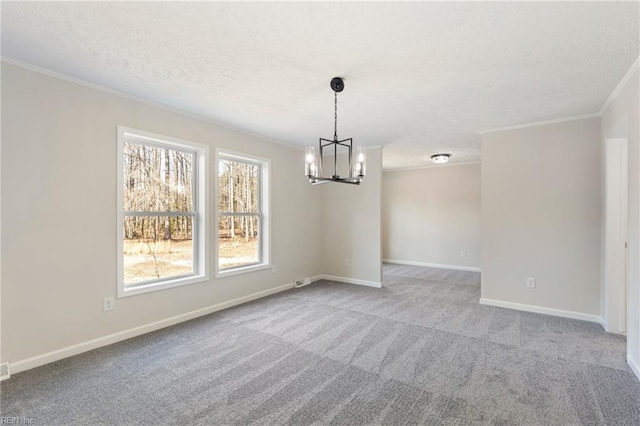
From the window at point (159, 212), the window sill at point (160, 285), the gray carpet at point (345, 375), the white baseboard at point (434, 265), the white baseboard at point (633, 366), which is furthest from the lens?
the white baseboard at point (434, 265)

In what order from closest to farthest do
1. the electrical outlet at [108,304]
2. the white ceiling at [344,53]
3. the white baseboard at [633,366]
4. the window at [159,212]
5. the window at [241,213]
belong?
the white ceiling at [344,53] → the white baseboard at [633,366] → the electrical outlet at [108,304] → the window at [159,212] → the window at [241,213]

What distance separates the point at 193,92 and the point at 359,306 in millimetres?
3366

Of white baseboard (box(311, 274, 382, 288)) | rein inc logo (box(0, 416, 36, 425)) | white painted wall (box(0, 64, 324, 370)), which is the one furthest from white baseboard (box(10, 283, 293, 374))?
white baseboard (box(311, 274, 382, 288))

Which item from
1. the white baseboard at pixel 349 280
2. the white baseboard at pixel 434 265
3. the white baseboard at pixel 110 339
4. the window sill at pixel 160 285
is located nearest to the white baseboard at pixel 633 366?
the white baseboard at pixel 349 280

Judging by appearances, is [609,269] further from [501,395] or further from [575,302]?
[501,395]

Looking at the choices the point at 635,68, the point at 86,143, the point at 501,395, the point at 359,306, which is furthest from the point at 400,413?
the point at 86,143

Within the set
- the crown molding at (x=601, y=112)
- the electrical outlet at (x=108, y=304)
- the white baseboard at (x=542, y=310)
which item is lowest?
the white baseboard at (x=542, y=310)

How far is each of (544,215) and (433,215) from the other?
3.53 m

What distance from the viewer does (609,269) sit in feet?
11.0

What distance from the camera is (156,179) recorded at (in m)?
3.52

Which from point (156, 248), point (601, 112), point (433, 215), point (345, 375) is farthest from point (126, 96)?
point (433, 215)

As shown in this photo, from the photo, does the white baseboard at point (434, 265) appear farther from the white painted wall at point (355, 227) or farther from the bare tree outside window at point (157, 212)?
the bare tree outside window at point (157, 212)

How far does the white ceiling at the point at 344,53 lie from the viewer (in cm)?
181

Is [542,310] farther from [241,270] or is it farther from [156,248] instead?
[156,248]
